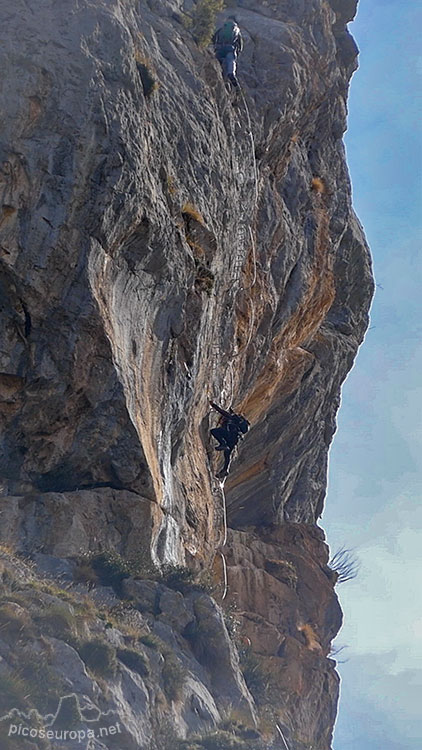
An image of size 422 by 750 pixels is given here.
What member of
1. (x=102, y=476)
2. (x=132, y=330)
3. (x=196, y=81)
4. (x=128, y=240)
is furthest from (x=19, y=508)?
(x=196, y=81)

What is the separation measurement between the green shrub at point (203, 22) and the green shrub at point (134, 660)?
14615mm

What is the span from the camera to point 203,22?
2261cm

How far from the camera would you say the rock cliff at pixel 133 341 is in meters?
12.6

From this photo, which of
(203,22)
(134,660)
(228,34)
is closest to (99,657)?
(134,660)

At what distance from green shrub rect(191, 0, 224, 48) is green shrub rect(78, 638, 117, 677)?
49.1 feet

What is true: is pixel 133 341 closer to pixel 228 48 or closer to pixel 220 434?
pixel 220 434

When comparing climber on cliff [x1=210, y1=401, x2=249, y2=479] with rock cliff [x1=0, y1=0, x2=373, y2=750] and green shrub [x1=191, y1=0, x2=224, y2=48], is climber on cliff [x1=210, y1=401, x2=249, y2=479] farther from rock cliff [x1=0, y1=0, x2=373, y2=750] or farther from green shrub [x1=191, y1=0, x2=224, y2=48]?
green shrub [x1=191, y1=0, x2=224, y2=48]

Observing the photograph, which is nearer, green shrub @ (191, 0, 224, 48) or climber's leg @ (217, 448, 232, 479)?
green shrub @ (191, 0, 224, 48)

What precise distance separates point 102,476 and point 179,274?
442 centimetres

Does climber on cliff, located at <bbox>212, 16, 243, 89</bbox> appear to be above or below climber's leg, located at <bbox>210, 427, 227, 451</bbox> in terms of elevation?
above

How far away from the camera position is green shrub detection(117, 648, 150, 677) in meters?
12.6

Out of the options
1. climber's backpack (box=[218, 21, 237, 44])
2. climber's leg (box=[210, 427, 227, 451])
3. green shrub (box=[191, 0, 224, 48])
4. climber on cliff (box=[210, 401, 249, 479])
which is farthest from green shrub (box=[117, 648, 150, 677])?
climber's backpack (box=[218, 21, 237, 44])

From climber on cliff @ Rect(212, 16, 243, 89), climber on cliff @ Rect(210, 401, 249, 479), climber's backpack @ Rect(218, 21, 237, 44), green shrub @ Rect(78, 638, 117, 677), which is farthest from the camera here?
climber's backpack @ Rect(218, 21, 237, 44)

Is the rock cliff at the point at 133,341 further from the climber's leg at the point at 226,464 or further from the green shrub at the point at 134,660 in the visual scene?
the climber's leg at the point at 226,464
